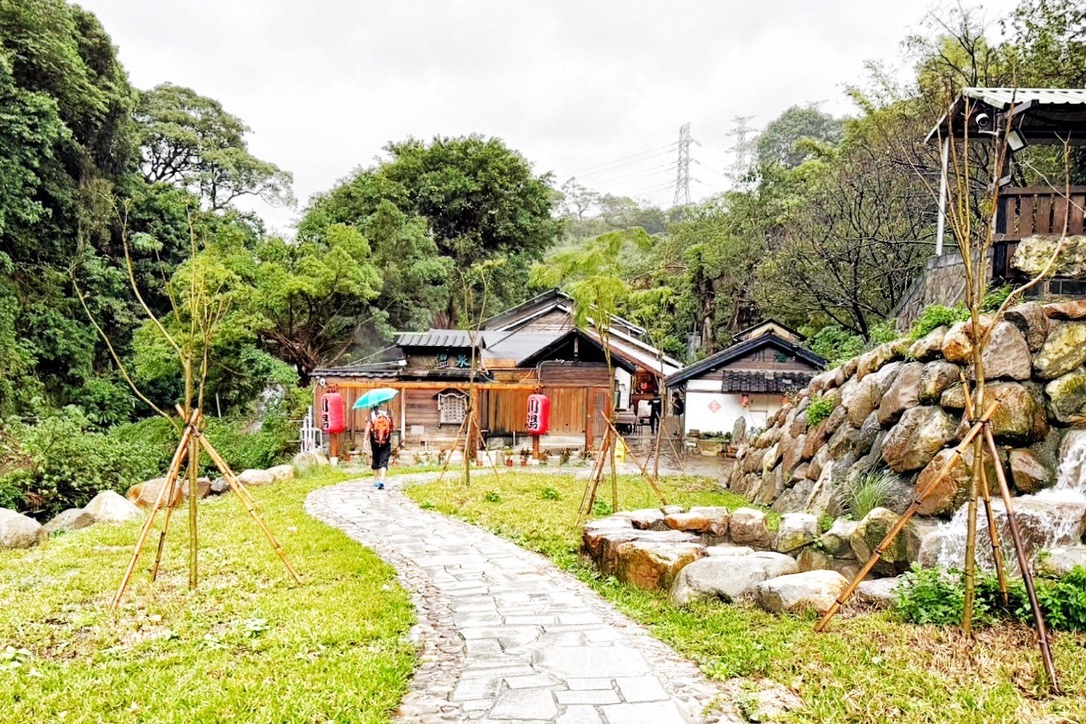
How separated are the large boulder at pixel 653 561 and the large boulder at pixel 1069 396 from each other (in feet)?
16.2

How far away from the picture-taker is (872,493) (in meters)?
8.78

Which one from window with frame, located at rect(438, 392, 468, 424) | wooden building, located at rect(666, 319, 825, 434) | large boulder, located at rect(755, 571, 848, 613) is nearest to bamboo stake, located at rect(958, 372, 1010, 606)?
large boulder, located at rect(755, 571, 848, 613)

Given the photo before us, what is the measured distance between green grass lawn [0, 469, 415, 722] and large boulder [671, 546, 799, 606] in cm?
247

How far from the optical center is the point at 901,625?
16.5ft

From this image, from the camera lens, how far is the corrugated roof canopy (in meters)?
10.9

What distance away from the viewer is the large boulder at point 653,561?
21.4 feet

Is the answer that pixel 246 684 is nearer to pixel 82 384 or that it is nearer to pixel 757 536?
pixel 757 536

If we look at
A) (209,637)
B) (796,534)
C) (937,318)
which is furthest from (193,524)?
(937,318)

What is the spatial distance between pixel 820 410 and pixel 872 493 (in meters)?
3.68

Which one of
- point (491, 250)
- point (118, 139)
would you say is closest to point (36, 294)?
point (118, 139)

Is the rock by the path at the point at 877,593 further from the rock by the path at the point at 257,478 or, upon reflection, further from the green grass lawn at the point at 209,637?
the rock by the path at the point at 257,478

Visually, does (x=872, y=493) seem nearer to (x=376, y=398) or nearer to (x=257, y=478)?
(x=376, y=398)

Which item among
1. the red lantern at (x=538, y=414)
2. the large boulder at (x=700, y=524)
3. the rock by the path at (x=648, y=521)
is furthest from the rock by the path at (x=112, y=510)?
the red lantern at (x=538, y=414)

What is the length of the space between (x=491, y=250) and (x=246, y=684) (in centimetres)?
3460
